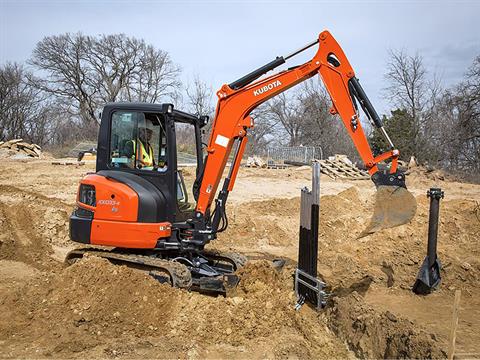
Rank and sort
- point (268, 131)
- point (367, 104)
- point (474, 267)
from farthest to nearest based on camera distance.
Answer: point (268, 131) → point (474, 267) → point (367, 104)

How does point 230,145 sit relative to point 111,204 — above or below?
above

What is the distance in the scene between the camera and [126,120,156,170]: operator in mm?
5707

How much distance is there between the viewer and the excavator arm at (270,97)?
17.4 feet

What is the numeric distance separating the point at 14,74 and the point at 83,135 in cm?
764

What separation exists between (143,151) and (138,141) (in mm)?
140

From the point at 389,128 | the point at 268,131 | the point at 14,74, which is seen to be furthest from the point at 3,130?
the point at 389,128

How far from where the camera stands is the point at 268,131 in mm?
40781

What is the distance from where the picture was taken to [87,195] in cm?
576

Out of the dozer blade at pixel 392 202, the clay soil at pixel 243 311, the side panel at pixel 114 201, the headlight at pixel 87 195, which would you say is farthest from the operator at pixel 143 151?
the dozer blade at pixel 392 202

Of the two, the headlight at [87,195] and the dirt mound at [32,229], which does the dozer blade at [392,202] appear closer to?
the headlight at [87,195]

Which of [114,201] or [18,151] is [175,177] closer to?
[114,201]

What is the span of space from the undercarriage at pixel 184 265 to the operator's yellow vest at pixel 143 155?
1136 millimetres

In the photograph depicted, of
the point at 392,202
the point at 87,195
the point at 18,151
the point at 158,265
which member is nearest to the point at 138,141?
the point at 87,195

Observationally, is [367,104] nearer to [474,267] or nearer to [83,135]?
[474,267]
